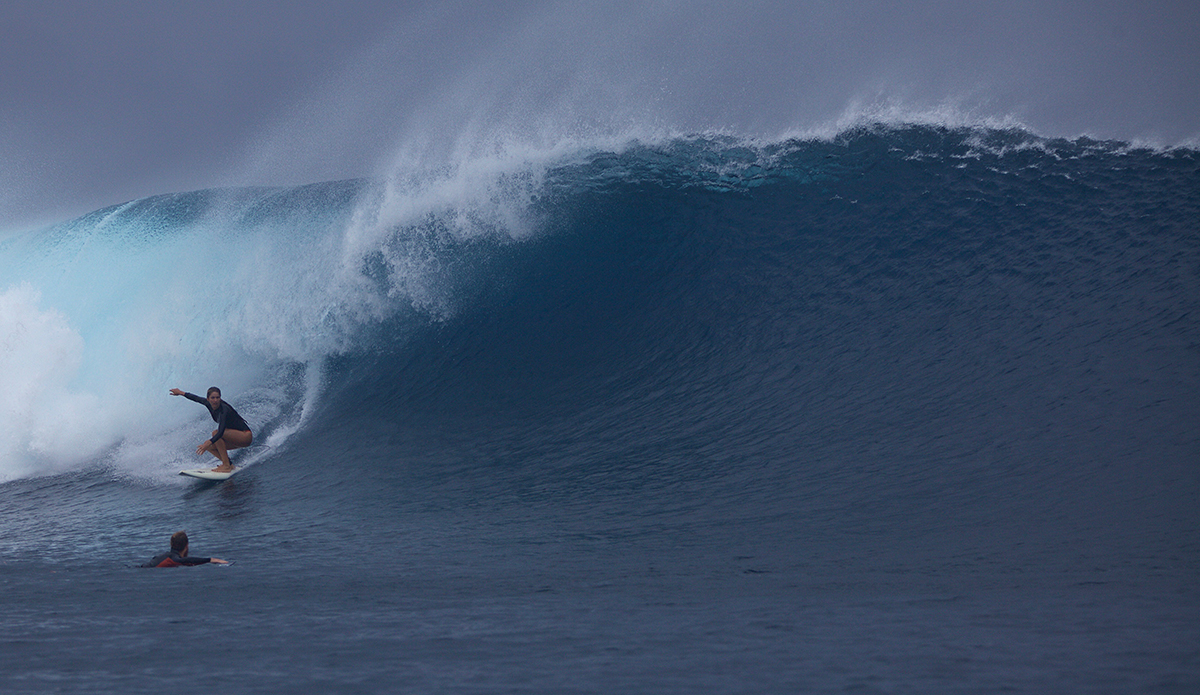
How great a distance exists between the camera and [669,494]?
26.8ft

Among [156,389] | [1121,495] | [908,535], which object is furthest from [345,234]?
[1121,495]

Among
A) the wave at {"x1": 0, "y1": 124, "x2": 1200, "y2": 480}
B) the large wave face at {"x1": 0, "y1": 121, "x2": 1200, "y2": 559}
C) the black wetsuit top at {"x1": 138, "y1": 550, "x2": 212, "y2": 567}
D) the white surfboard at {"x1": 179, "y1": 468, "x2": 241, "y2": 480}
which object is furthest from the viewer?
the wave at {"x1": 0, "y1": 124, "x2": 1200, "y2": 480}

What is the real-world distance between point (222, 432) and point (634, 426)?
4.83 meters

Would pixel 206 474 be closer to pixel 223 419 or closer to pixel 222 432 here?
pixel 222 432

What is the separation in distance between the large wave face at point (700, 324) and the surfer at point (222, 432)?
2.28ft

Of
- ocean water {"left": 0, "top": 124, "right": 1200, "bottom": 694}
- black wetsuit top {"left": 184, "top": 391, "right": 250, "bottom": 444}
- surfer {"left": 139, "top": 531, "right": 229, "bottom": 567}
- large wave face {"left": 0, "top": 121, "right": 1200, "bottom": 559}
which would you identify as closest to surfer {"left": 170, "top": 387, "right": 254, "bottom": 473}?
black wetsuit top {"left": 184, "top": 391, "right": 250, "bottom": 444}

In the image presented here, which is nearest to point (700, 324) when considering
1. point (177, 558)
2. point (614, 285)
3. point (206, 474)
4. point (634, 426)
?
point (614, 285)

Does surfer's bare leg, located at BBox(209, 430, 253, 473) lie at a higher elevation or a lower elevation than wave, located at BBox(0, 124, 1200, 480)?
lower

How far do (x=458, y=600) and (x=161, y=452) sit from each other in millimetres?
7443

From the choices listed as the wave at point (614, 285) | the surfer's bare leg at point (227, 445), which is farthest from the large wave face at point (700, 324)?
the surfer's bare leg at point (227, 445)

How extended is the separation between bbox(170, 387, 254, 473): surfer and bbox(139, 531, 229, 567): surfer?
Answer: 3.13m

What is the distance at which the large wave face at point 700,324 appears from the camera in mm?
8453

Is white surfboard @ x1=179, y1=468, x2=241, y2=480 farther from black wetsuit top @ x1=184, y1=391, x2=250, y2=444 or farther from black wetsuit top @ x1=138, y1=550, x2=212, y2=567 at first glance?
black wetsuit top @ x1=138, y1=550, x2=212, y2=567

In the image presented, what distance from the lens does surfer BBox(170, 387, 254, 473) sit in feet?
33.8
